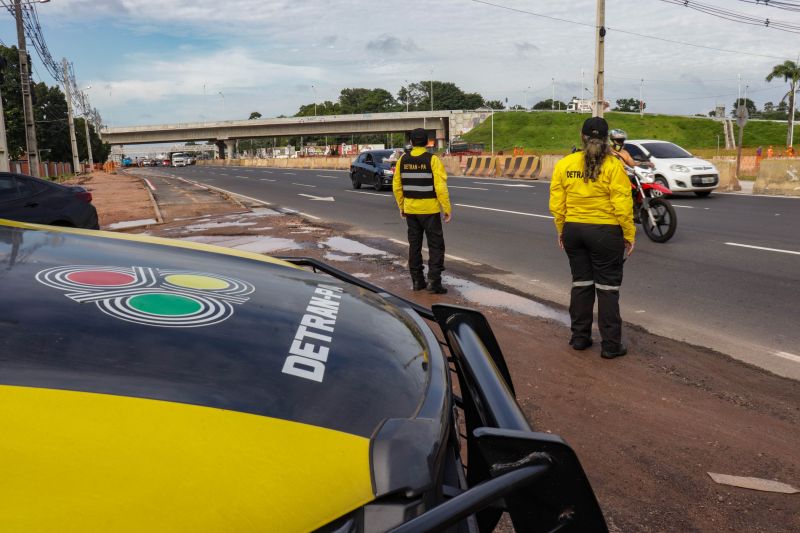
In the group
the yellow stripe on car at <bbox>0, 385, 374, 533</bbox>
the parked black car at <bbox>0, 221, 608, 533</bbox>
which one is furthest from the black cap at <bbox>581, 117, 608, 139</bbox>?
the yellow stripe on car at <bbox>0, 385, 374, 533</bbox>

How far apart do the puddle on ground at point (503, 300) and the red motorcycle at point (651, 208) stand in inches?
158

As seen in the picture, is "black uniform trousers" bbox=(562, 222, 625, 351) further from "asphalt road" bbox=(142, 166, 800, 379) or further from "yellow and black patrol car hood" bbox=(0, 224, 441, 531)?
"yellow and black patrol car hood" bbox=(0, 224, 441, 531)

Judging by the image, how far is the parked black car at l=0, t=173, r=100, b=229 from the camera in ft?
32.6

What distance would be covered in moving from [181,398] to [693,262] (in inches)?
343

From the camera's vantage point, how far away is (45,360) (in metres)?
1.32

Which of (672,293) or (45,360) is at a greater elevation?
(45,360)

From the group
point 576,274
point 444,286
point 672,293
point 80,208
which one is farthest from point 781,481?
point 80,208

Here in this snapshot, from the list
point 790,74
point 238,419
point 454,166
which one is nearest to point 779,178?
point 454,166

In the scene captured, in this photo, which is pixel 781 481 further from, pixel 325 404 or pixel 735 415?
pixel 325 404

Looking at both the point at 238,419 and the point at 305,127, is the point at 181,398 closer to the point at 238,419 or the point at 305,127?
the point at 238,419

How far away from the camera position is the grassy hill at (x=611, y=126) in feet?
290

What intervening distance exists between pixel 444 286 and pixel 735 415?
4.20 m

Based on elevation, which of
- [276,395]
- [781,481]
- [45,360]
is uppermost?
[45,360]

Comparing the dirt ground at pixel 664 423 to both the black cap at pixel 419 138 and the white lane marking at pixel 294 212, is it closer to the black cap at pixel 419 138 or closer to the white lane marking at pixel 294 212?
the black cap at pixel 419 138
